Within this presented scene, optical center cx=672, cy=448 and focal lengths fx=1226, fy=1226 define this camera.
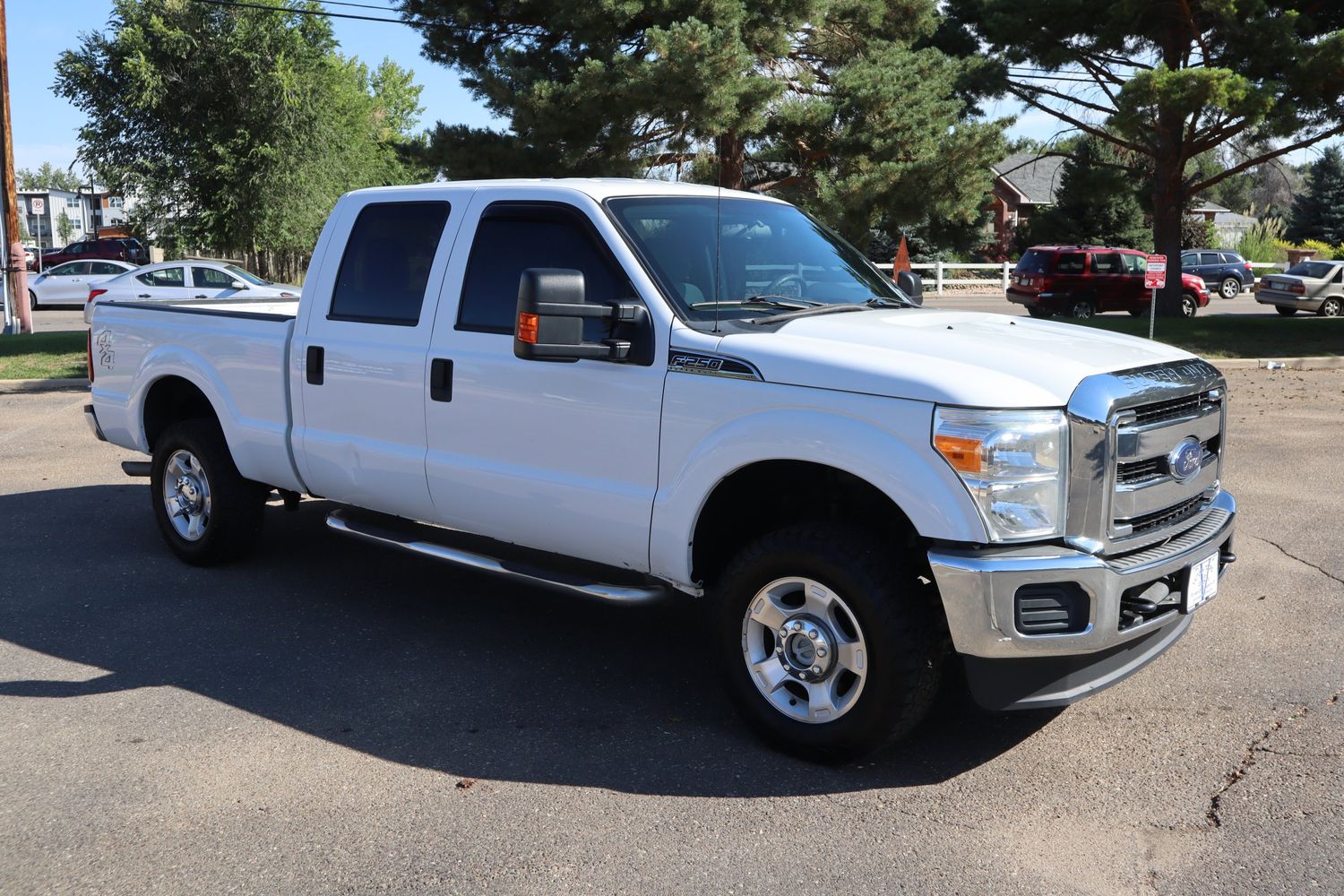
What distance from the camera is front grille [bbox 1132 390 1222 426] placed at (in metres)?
4.14

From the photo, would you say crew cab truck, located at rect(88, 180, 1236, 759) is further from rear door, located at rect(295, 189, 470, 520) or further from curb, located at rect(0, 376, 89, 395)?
curb, located at rect(0, 376, 89, 395)

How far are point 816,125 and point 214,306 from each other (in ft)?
50.7

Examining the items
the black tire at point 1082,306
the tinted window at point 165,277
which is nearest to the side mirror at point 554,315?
the tinted window at point 165,277

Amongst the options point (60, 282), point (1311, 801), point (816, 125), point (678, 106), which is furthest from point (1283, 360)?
point (60, 282)

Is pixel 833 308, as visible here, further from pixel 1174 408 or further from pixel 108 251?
pixel 108 251

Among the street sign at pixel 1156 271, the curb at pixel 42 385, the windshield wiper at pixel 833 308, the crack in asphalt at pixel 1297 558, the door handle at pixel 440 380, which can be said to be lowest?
the crack in asphalt at pixel 1297 558

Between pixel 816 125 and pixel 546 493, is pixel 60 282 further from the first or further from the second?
pixel 546 493

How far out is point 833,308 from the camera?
5.02 metres

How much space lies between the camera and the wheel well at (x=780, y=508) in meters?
4.36

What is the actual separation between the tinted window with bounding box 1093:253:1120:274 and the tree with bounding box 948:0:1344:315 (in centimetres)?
319

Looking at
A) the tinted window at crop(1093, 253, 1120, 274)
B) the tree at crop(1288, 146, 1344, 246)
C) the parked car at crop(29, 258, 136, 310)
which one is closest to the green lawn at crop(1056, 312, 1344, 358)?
the tinted window at crop(1093, 253, 1120, 274)

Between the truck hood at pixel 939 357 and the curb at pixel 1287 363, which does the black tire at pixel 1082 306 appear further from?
the truck hood at pixel 939 357

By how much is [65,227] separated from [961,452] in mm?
125160

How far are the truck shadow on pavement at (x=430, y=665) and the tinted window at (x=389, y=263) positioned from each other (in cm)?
152
